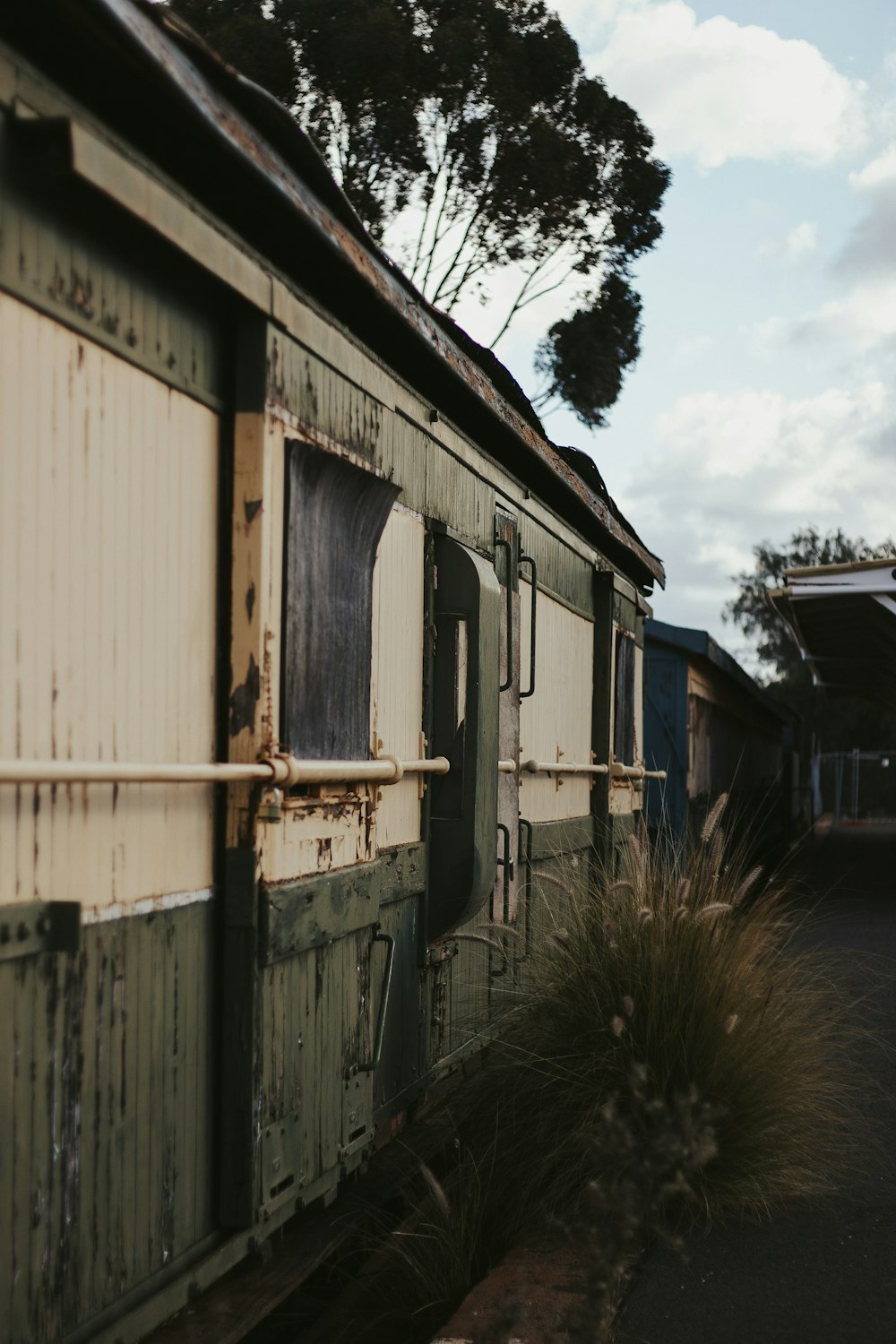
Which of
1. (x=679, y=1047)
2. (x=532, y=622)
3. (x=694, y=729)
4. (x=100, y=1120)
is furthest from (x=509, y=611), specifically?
(x=694, y=729)

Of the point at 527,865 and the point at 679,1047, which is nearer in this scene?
the point at 679,1047

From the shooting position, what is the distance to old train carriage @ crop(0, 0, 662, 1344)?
2584mm

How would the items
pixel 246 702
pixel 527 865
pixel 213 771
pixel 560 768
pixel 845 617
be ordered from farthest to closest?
pixel 845 617
pixel 560 768
pixel 527 865
pixel 246 702
pixel 213 771

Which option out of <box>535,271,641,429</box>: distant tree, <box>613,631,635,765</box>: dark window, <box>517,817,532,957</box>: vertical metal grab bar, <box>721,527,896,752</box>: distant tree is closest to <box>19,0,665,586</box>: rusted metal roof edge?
<box>517,817,532,957</box>: vertical metal grab bar

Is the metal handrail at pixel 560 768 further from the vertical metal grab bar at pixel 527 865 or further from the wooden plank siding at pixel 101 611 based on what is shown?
the wooden plank siding at pixel 101 611

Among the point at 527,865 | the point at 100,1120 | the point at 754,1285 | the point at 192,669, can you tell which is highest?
the point at 192,669

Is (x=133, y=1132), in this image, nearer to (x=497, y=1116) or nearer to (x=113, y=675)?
(x=113, y=675)

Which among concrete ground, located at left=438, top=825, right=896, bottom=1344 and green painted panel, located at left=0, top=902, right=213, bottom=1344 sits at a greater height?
green painted panel, located at left=0, top=902, right=213, bottom=1344

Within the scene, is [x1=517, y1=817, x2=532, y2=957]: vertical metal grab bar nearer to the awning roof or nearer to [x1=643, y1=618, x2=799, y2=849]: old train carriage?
[x1=643, y1=618, x2=799, y2=849]: old train carriage

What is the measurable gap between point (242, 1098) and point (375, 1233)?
156cm

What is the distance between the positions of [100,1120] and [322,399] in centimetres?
200

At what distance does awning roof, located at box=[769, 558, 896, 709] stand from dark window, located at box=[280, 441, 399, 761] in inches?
388

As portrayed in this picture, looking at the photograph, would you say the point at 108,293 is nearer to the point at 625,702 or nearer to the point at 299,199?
the point at 299,199

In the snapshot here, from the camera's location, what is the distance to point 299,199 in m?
3.43
